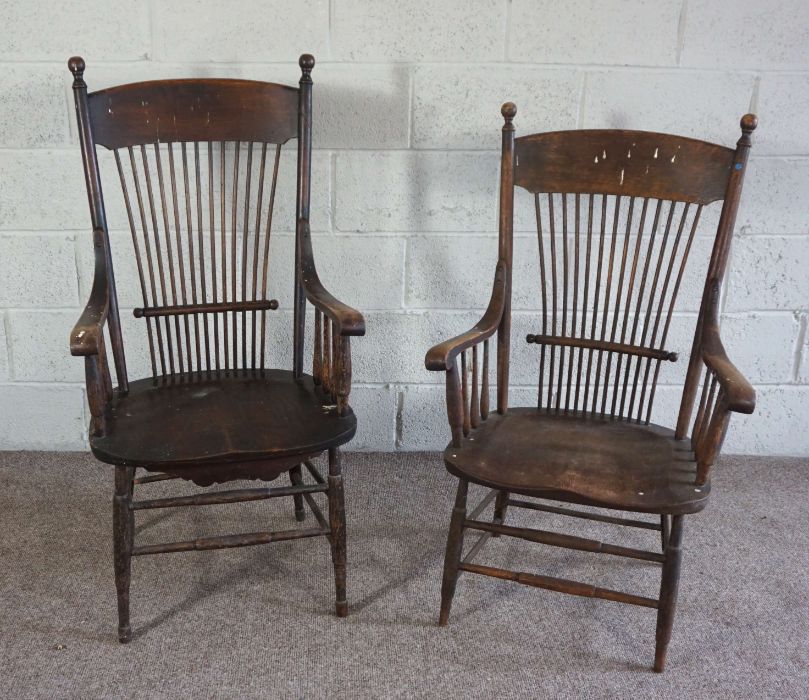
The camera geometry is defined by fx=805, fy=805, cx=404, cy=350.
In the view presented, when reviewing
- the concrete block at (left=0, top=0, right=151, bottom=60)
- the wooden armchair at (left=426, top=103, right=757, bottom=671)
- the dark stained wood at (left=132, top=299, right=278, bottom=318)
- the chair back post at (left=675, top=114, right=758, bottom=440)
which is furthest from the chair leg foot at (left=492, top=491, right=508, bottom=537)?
the concrete block at (left=0, top=0, right=151, bottom=60)

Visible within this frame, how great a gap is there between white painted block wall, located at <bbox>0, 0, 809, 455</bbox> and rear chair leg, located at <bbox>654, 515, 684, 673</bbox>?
3.27 ft

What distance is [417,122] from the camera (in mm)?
2289

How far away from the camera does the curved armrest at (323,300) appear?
5.21 ft

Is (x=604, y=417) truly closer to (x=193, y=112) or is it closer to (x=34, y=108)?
(x=193, y=112)

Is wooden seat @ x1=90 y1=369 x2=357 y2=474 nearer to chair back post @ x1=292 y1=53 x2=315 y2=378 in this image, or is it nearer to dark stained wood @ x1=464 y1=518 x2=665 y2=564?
chair back post @ x1=292 y1=53 x2=315 y2=378

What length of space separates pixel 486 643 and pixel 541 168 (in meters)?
1.08

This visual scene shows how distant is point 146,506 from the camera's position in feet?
5.41

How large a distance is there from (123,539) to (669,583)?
3.61 ft

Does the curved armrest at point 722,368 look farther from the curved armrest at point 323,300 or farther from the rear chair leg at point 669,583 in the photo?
the curved armrest at point 323,300

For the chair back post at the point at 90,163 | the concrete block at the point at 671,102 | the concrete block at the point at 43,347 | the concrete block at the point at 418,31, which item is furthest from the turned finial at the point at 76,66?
the concrete block at the point at 671,102

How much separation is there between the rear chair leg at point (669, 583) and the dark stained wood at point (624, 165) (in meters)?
0.75

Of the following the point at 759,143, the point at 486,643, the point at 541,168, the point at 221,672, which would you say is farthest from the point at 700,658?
the point at 759,143

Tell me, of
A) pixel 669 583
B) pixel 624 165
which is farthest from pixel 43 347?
pixel 669 583

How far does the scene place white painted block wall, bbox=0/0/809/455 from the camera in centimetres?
220
